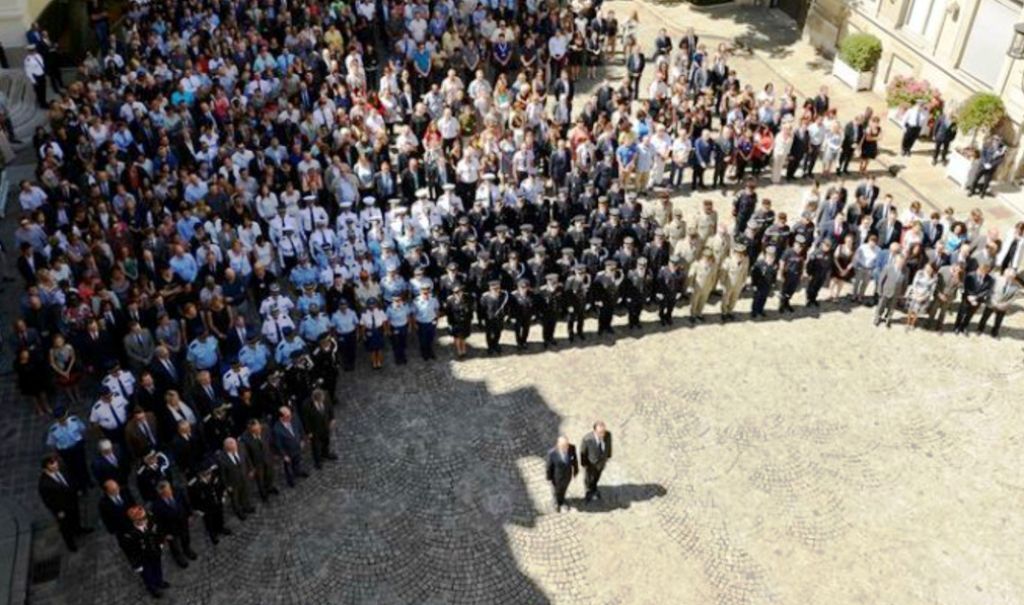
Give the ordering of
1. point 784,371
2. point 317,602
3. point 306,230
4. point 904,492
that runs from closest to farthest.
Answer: point 317,602 < point 904,492 < point 784,371 < point 306,230

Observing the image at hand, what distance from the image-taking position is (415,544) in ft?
42.4

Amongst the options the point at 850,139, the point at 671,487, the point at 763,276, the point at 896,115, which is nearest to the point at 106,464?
the point at 671,487

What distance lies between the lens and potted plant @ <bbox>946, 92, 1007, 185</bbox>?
67.4 ft

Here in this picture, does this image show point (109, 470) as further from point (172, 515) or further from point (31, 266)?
point (31, 266)

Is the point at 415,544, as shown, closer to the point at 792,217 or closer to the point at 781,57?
the point at 792,217

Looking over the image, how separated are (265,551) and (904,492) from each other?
31.3 ft

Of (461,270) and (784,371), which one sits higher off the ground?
(461,270)

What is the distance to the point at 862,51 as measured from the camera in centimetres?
2444

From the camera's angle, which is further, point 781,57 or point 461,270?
point 781,57

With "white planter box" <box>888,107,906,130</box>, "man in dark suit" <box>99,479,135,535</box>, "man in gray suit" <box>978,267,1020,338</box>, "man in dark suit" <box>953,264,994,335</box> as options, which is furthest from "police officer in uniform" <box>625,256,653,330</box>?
"white planter box" <box>888,107,906,130</box>

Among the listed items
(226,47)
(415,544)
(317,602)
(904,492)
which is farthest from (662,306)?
(226,47)

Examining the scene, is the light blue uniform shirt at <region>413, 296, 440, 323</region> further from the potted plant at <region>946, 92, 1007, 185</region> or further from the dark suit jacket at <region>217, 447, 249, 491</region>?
the potted plant at <region>946, 92, 1007, 185</region>

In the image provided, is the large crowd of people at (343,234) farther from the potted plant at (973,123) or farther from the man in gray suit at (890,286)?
the potted plant at (973,123)

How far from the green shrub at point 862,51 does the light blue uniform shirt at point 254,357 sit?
1837 centimetres
